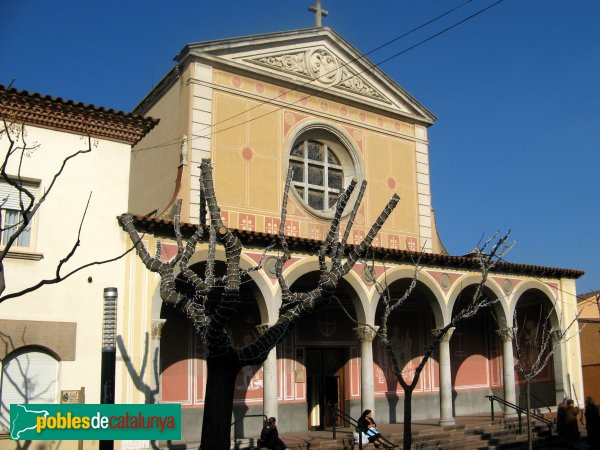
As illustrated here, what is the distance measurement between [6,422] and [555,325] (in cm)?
1723

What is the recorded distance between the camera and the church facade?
1875cm

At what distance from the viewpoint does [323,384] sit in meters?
21.6

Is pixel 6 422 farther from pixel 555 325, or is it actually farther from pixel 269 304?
pixel 555 325

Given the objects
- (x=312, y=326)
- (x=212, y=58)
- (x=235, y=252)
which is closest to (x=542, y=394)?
(x=312, y=326)

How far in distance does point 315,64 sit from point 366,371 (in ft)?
31.8

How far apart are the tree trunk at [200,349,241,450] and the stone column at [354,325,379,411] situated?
30.3 ft

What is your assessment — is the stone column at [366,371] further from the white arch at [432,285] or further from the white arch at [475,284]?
the white arch at [475,284]

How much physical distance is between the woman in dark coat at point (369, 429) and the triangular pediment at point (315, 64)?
10.0 m

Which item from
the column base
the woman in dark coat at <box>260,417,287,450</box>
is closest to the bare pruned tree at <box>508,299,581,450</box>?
the column base

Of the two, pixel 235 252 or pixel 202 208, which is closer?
pixel 235 252

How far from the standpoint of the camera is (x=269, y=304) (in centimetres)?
1714

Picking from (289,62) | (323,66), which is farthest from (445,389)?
(289,62)

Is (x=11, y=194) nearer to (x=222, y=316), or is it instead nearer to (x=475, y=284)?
(x=222, y=316)

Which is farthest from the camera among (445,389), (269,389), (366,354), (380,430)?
(445,389)
